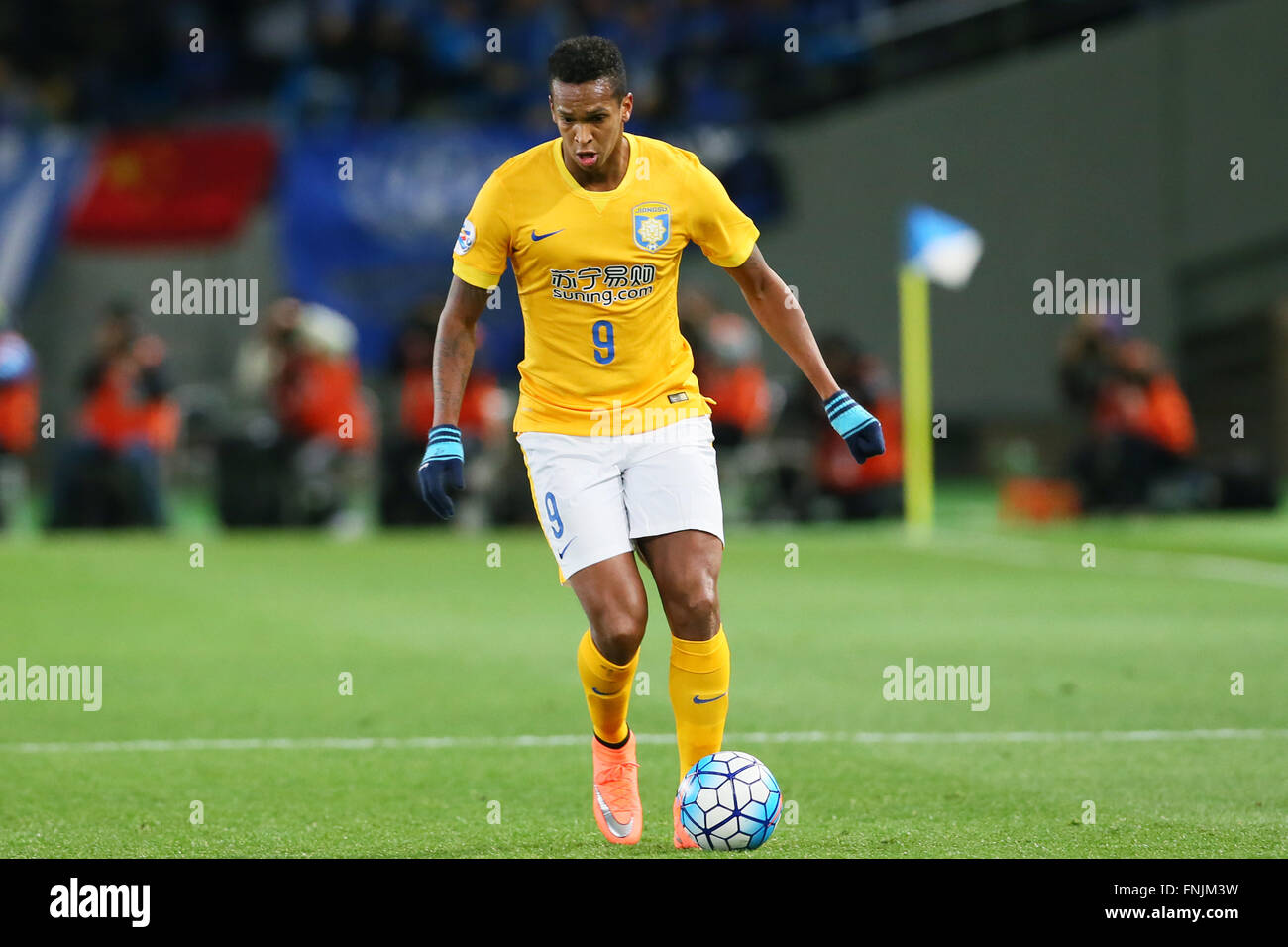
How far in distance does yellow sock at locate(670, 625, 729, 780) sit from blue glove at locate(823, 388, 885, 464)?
709 millimetres

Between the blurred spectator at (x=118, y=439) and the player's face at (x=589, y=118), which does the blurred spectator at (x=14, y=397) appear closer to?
the blurred spectator at (x=118, y=439)

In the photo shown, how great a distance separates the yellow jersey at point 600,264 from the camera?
614 cm

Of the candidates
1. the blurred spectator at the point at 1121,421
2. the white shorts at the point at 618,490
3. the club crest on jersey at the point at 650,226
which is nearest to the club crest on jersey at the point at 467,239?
the club crest on jersey at the point at 650,226

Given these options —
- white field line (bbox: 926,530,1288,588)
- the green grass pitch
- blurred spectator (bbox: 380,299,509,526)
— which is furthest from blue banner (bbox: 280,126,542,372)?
white field line (bbox: 926,530,1288,588)

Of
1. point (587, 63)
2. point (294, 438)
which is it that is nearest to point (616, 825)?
point (587, 63)

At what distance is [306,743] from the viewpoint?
826cm

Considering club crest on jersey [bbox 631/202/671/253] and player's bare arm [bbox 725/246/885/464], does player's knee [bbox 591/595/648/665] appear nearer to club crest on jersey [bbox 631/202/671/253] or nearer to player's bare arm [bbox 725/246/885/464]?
player's bare arm [bbox 725/246/885/464]

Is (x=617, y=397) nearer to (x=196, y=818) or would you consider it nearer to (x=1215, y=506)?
(x=196, y=818)

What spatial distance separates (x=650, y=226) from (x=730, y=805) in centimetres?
171

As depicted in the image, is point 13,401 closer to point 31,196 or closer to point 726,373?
point 31,196

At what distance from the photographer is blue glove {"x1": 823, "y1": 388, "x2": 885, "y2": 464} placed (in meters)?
6.29
